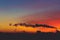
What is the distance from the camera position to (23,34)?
104375 mm

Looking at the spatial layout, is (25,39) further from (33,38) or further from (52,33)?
(52,33)

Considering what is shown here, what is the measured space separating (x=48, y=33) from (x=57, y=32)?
3.68m

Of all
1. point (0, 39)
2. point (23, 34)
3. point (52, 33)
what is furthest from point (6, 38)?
point (52, 33)

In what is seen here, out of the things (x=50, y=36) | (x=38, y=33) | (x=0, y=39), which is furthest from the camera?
(x=38, y=33)

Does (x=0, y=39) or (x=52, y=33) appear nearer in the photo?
(x=0, y=39)

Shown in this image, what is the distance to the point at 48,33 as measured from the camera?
99688 mm

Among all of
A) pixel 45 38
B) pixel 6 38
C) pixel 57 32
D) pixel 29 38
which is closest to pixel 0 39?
pixel 6 38

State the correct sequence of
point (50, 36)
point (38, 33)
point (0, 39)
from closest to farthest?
1. point (0, 39)
2. point (50, 36)
3. point (38, 33)

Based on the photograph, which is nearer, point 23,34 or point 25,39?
point 25,39

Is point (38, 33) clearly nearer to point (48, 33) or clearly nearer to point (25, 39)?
point (48, 33)

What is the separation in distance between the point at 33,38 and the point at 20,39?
4991mm

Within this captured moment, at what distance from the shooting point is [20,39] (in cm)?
9456

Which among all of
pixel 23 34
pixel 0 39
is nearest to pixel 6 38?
pixel 0 39

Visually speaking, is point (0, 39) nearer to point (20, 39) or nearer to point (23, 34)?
point (20, 39)
